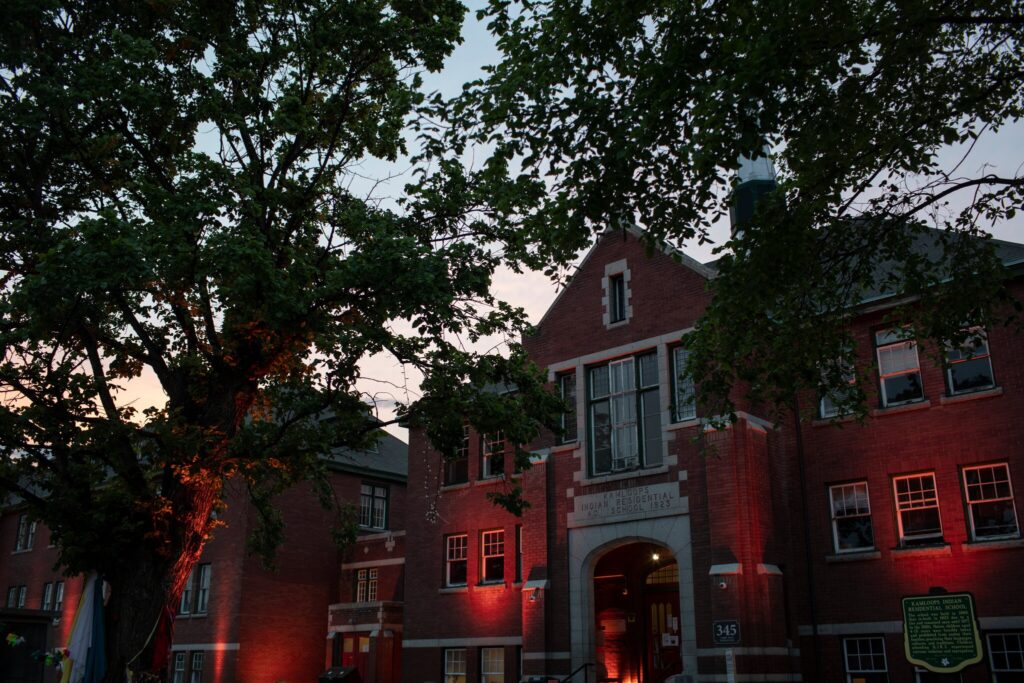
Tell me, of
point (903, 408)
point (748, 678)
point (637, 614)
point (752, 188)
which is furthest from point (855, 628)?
point (752, 188)

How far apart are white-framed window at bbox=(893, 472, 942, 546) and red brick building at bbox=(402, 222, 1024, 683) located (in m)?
0.05

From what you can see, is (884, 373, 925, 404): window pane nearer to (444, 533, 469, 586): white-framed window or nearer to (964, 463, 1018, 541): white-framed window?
(964, 463, 1018, 541): white-framed window

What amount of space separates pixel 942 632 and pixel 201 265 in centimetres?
1238

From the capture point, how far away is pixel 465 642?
26.0m

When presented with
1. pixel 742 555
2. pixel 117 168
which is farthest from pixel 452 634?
pixel 117 168

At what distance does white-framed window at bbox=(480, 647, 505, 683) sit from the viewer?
25094 millimetres

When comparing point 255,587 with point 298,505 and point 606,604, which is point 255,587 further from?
point 606,604

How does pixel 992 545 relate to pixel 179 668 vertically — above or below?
above

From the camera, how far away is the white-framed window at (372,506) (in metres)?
39.0

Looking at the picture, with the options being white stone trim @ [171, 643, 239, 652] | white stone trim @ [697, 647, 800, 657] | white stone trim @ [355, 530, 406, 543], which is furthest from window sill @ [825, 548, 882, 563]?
white stone trim @ [171, 643, 239, 652]

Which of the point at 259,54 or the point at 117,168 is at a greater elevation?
the point at 259,54

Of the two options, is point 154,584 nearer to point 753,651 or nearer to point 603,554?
point 603,554

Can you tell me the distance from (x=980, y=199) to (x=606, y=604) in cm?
1582

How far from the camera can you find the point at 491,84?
43.2 feet
